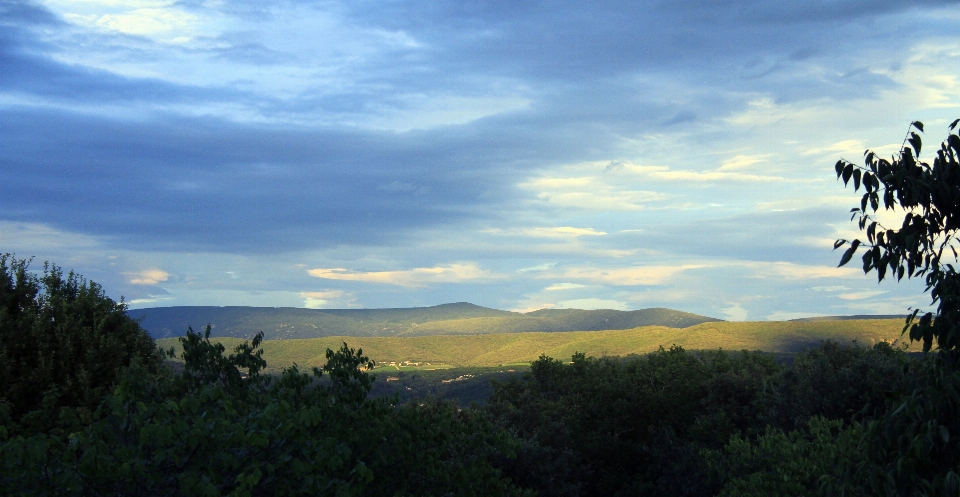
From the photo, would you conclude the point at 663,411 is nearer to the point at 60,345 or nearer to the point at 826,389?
the point at 826,389

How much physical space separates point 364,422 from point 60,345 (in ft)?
48.7

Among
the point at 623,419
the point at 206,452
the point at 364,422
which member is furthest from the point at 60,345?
the point at 623,419

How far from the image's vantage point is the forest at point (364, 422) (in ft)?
28.4

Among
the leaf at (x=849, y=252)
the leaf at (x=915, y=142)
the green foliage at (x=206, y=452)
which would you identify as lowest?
the green foliage at (x=206, y=452)

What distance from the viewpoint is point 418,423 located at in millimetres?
16141

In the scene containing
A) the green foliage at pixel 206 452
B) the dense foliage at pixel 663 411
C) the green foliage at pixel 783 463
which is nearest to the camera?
the green foliage at pixel 206 452

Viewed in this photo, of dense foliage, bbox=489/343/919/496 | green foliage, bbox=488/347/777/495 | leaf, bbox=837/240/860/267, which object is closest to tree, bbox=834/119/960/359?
leaf, bbox=837/240/860/267

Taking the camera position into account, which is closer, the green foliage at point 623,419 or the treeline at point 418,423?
the treeline at point 418,423

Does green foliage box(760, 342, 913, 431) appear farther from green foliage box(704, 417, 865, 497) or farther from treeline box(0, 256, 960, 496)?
green foliage box(704, 417, 865, 497)

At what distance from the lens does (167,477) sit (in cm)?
999

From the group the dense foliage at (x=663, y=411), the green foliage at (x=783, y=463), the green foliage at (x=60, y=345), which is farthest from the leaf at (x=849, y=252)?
the green foliage at (x=60, y=345)

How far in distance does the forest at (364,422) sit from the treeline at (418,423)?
0.05m

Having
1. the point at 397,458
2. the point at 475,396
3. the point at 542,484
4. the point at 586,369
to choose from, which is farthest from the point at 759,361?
the point at 475,396

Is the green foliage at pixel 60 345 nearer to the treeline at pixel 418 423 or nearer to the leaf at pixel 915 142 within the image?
the treeline at pixel 418 423
